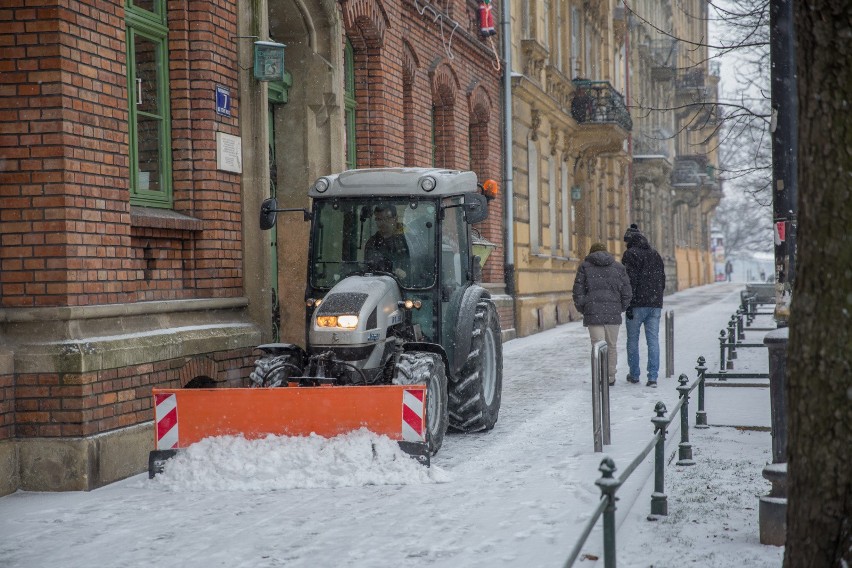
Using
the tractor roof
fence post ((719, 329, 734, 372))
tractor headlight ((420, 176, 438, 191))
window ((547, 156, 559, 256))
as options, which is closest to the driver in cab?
the tractor roof

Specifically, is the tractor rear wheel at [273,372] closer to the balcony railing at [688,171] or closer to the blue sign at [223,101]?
the blue sign at [223,101]

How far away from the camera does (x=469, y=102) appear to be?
1939 centimetres

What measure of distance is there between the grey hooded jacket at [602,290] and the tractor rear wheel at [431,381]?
198 inches

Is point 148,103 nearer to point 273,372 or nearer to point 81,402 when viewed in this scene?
point 273,372

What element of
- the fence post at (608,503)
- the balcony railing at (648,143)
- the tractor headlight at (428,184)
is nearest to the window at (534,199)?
the balcony railing at (648,143)

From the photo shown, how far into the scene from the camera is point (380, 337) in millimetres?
8398

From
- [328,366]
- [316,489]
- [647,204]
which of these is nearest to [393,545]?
[316,489]

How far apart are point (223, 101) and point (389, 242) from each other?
2.22 metres

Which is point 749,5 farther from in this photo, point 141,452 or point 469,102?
point 141,452

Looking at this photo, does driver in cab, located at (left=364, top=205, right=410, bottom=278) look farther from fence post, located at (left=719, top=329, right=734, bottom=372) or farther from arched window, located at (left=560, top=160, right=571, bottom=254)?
arched window, located at (left=560, top=160, right=571, bottom=254)

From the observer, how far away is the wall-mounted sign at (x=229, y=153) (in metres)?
9.93

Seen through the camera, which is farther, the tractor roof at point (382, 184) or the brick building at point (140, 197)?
the tractor roof at point (382, 184)

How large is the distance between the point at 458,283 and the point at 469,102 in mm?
10177

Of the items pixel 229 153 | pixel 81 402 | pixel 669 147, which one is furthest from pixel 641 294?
pixel 669 147
